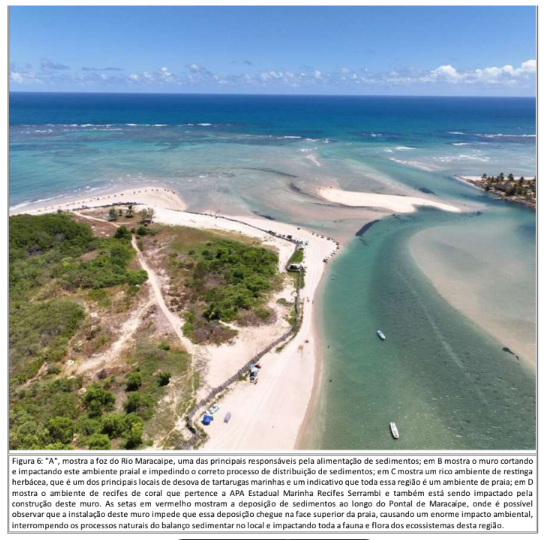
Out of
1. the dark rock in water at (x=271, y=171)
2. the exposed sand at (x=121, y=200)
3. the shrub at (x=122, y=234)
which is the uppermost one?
the dark rock in water at (x=271, y=171)

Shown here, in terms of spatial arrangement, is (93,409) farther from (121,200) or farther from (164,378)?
(121,200)

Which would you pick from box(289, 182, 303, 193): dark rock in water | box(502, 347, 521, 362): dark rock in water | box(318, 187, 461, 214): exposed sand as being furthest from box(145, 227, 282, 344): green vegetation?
box(289, 182, 303, 193): dark rock in water

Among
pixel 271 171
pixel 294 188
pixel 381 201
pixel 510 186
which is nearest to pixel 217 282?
pixel 294 188

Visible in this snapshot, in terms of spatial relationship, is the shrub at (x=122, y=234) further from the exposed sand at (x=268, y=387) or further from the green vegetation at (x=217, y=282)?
the exposed sand at (x=268, y=387)

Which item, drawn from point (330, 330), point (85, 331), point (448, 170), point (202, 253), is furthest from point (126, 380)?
point (448, 170)

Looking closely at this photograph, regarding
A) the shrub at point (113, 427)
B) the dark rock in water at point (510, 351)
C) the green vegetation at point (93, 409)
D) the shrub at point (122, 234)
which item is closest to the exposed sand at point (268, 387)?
the green vegetation at point (93, 409)

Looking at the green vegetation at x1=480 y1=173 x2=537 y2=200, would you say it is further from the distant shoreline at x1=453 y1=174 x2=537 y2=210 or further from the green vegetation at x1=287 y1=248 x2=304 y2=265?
the green vegetation at x1=287 y1=248 x2=304 y2=265
